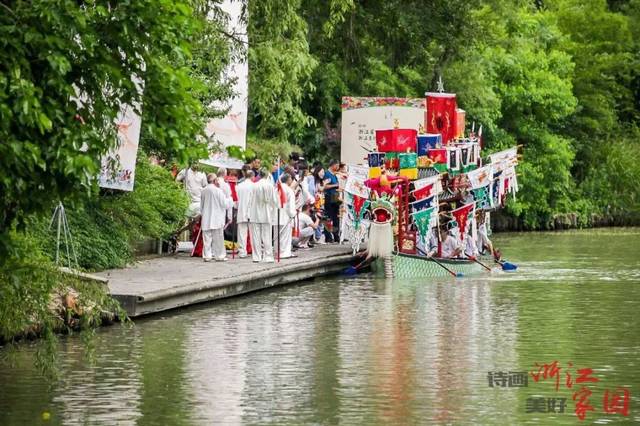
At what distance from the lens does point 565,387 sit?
1642 centimetres

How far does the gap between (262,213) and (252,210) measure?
0.22m

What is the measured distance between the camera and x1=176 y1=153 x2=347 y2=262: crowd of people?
30438 mm

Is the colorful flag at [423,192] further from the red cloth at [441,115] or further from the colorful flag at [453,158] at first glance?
the red cloth at [441,115]

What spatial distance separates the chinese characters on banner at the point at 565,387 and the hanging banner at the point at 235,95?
11.4 meters

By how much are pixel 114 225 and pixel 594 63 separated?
139ft

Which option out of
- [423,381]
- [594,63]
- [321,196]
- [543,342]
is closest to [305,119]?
[321,196]

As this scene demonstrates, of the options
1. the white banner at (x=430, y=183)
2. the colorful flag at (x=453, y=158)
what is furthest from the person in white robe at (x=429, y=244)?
the colorful flag at (x=453, y=158)

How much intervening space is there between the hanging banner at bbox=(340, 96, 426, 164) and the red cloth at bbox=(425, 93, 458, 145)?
40.7 inches

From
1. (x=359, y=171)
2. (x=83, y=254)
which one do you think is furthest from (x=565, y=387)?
(x=359, y=171)

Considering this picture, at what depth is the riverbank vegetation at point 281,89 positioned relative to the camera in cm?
1297

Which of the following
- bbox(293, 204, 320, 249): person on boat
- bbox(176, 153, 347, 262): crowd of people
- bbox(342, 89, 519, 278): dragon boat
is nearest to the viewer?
bbox(176, 153, 347, 262): crowd of people

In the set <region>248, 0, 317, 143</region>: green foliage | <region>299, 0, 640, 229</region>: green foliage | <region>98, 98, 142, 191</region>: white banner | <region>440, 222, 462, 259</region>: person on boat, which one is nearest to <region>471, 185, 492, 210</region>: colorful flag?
<region>440, 222, 462, 259</region>: person on boat

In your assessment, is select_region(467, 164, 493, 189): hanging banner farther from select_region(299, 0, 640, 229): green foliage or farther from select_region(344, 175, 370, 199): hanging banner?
select_region(299, 0, 640, 229): green foliage

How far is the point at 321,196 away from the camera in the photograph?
1487 inches
